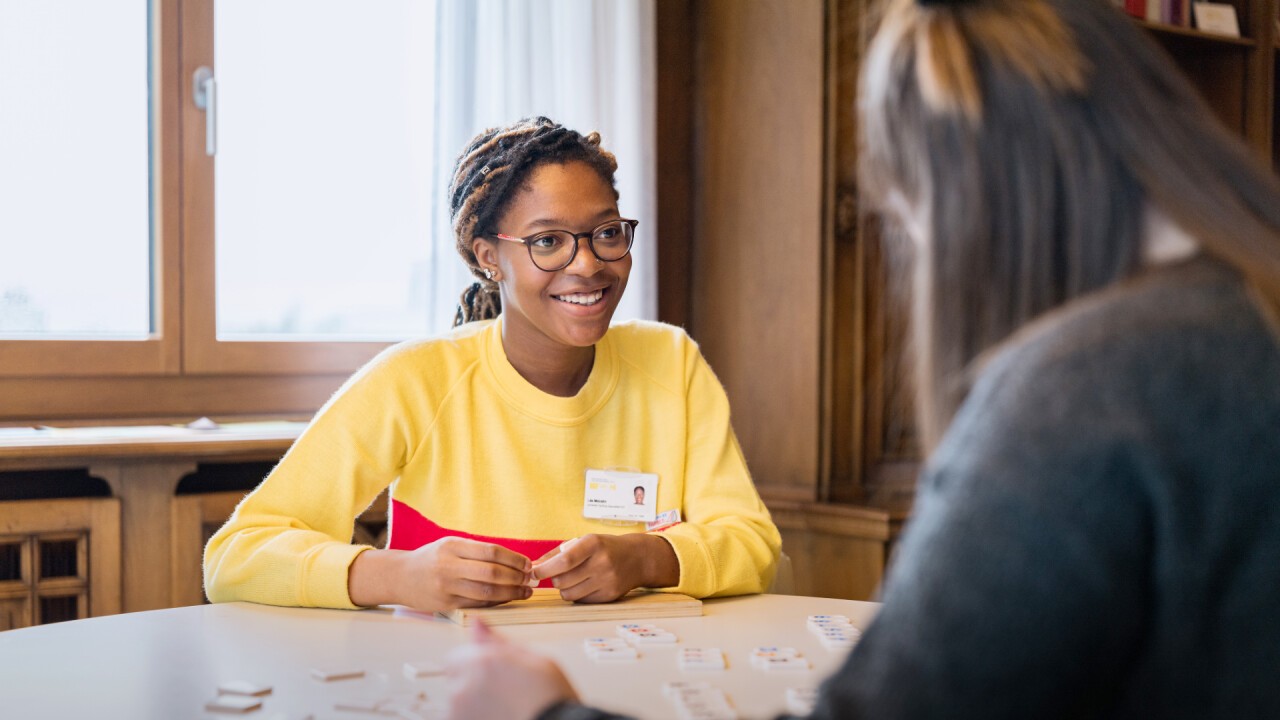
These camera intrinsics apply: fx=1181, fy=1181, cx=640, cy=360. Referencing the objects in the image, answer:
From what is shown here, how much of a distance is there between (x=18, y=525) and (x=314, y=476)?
94 centimetres

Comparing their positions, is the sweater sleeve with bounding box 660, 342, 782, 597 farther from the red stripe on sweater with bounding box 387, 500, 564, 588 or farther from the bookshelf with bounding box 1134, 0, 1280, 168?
the bookshelf with bounding box 1134, 0, 1280, 168

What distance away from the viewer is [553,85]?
3.34 metres

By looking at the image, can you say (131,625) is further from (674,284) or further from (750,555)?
(674,284)

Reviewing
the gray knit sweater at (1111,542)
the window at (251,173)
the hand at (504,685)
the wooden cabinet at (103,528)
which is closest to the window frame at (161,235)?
the window at (251,173)

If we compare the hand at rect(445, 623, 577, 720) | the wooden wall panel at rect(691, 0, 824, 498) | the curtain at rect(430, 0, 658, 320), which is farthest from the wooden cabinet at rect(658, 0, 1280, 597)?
the hand at rect(445, 623, 577, 720)

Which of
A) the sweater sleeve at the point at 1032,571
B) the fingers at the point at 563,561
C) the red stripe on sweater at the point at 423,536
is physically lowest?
the red stripe on sweater at the point at 423,536

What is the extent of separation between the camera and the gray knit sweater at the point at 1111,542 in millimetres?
723

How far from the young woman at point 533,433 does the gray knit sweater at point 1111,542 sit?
1.00 metres

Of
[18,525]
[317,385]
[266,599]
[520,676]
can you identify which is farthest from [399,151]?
[520,676]

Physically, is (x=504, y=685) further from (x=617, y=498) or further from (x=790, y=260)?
(x=790, y=260)

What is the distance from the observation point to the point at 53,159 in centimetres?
288

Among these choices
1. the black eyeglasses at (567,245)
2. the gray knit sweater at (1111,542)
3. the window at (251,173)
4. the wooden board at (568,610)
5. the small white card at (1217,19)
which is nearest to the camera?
the gray knit sweater at (1111,542)

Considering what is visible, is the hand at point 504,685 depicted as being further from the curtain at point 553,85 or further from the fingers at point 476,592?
the curtain at point 553,85

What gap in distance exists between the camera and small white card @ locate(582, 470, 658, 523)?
6.75 ft
